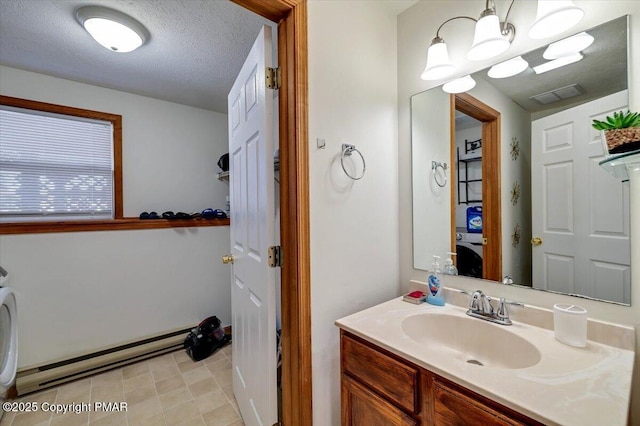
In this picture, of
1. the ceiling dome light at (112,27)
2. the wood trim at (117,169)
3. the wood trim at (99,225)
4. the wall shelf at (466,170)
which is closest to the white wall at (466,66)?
the wall shelf at (466,170)

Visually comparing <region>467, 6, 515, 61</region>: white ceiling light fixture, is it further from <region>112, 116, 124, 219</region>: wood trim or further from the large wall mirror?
<region>112, 116, 124, 219</region>: wood trim

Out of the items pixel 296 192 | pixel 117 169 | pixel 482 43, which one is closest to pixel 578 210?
pixel 482 43

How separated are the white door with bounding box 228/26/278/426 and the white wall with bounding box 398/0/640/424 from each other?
779mm

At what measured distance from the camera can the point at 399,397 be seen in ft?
2.82

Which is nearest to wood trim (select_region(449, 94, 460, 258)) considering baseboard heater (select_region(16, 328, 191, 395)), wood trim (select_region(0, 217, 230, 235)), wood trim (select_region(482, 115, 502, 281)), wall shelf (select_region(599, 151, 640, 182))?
wood trim (select_region(482, 115, 502, 281))

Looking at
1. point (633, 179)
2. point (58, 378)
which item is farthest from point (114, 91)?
point (633, 179)

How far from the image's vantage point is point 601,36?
36.2 inches

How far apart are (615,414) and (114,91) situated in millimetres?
3488

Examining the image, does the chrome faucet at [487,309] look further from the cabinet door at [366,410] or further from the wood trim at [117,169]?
the wood trim at [117,169]

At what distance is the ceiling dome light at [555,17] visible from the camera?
2.90 feet

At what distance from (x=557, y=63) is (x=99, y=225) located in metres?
3.19

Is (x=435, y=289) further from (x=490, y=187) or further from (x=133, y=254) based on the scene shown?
(x=133, y=254)

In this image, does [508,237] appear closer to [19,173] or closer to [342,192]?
[342,192]

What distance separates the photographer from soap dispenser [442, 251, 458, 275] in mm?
1300
